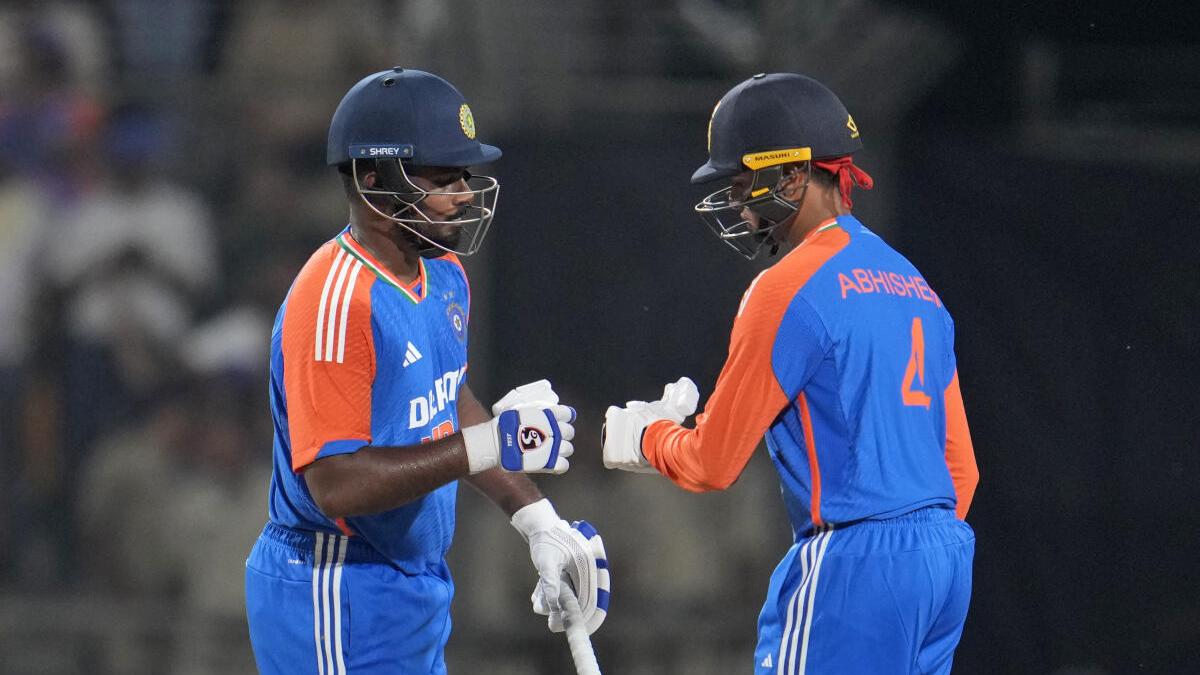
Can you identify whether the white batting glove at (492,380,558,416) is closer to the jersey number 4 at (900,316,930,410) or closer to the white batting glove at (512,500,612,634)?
the white batting glove at (512,500,612,634)

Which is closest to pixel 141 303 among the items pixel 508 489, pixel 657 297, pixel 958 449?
pixel 657 297

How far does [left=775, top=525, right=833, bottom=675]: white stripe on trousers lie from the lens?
3361 mm

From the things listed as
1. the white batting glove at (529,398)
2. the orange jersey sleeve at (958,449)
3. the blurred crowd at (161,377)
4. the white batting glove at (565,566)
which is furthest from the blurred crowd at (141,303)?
the orange jersey sleeve at (958,449)

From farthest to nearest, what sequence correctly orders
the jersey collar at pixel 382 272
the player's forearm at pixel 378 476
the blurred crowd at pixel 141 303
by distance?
the blurred crowd at pixel 141 303 < the jersey collar at pixel 382 272 < the player's forearm at pixel 378 476

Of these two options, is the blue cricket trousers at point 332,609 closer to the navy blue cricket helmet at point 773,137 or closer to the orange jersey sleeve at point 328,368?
the orange jersey sleeve at point 328,368

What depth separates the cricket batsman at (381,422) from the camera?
3.25m

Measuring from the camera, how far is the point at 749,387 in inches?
131

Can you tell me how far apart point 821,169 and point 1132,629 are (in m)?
3.29

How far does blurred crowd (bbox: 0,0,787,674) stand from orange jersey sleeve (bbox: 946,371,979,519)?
2.66 metres

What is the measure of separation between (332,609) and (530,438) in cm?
56

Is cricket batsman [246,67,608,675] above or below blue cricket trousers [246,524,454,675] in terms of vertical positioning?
above

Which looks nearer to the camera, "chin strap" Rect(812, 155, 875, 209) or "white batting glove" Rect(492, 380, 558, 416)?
"white batting glove" Rect(492, 380, 558, 416)

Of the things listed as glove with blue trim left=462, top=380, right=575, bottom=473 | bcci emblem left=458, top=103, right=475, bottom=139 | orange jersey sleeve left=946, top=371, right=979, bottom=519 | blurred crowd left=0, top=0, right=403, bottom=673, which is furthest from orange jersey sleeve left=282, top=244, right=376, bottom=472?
blurred crowd left=0, top=0, right=403, bottom=673

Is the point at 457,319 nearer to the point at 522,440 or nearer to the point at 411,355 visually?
the point at 411,355
